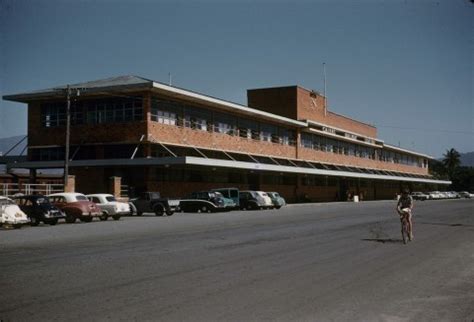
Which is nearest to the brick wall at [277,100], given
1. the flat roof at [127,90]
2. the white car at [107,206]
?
the flat roof at [127,90]

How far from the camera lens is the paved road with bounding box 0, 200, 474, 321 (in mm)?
7562

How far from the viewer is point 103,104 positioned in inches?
1865

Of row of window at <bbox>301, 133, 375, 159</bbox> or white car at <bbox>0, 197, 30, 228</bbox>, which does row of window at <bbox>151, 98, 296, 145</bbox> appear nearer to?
row of window at <bbox>301, 133, 375, 159</bbox>

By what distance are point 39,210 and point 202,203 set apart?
15.8 metres

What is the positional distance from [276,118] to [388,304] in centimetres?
5431

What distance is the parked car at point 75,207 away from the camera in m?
28.1

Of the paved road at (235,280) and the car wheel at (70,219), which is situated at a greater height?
the car wheel at (70,219)

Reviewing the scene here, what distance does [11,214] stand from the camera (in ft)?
77.7

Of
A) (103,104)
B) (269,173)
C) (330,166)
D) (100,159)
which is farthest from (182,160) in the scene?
(330,166)

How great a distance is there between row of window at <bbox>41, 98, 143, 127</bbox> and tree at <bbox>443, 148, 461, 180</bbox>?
124898mm

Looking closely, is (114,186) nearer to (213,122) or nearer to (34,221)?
(34,221)

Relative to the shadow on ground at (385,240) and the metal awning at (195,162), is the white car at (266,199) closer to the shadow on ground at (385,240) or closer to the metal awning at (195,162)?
the metal awning at (195,162)

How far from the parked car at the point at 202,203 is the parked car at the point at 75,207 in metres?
11.7

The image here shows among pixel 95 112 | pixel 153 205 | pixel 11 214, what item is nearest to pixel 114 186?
pixel 153 205
